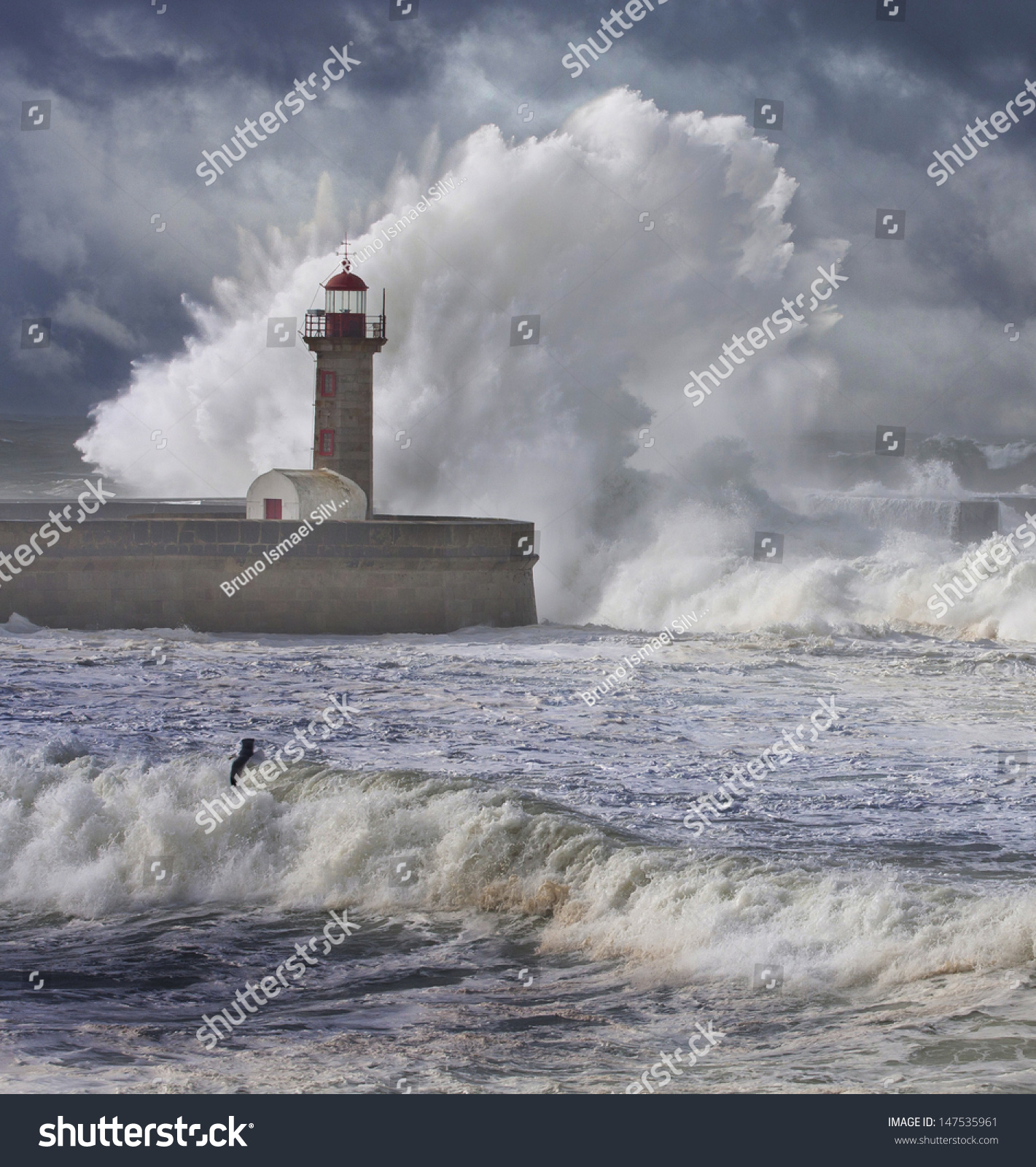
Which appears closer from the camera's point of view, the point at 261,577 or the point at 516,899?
the point at 516,899

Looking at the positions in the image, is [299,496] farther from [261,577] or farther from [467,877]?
[467,877]

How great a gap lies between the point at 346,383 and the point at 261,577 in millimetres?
4439

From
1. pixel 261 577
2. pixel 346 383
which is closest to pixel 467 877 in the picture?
pixel 261 577

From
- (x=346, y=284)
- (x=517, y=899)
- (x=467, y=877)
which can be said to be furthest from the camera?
(x=346, y=284)

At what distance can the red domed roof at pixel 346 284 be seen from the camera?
20.5m

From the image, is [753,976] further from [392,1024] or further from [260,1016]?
[260,1016]

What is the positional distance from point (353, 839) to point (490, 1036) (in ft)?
8.35

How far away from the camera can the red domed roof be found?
2052 centimetres

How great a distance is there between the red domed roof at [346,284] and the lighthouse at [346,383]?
0.04 ft

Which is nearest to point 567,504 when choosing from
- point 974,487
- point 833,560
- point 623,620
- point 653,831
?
point 623,620

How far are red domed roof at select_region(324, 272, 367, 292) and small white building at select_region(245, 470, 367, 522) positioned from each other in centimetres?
311

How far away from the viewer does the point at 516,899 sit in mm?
6551

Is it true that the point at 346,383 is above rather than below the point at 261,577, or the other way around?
above

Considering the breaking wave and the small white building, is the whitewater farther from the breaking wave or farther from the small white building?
the small white building
